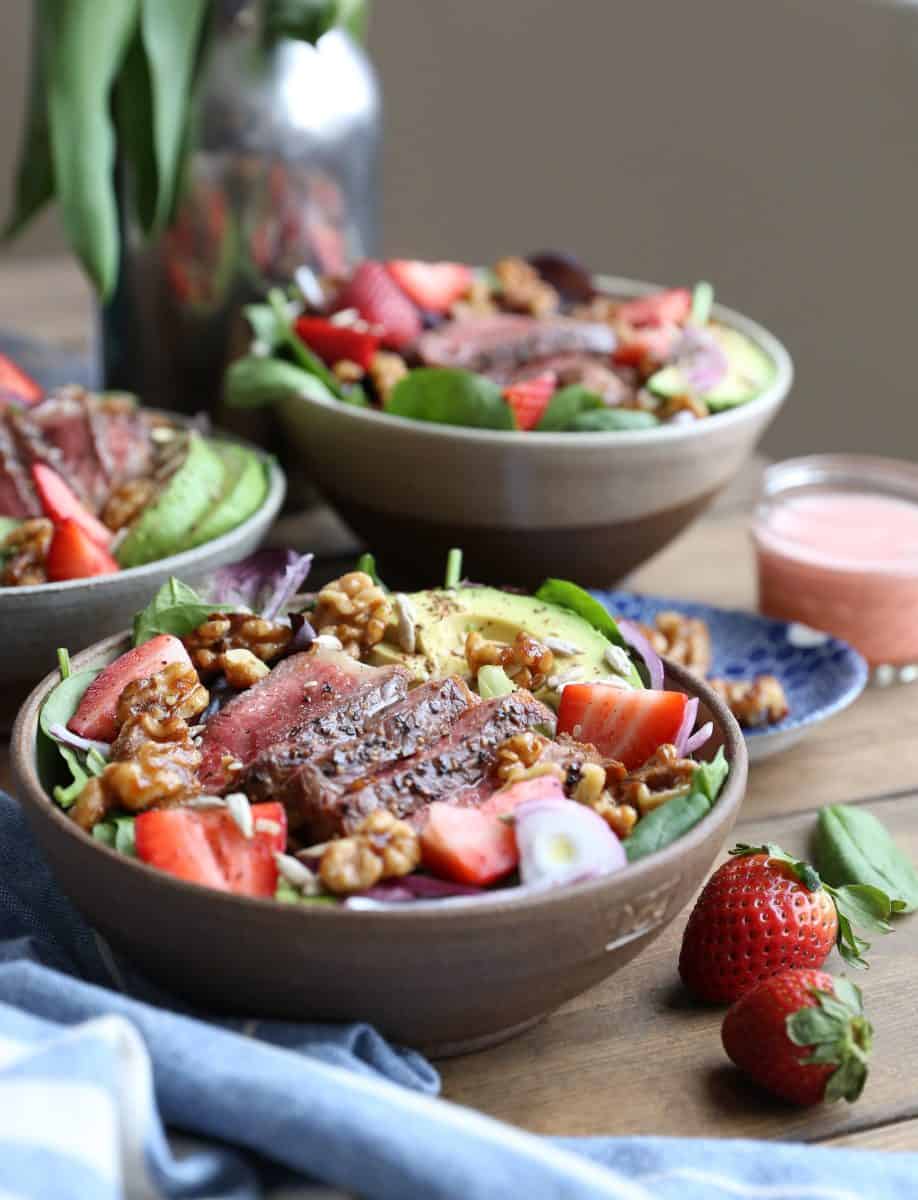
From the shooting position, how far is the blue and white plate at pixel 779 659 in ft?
5.60

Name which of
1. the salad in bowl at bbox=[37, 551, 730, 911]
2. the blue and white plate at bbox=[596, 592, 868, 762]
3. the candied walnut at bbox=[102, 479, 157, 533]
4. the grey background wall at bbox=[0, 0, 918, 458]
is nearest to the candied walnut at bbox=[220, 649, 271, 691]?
the salad in bowl at bbox=[37, 551, 730, 911]

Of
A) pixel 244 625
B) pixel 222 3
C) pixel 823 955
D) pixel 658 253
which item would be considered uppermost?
pixel 222 3

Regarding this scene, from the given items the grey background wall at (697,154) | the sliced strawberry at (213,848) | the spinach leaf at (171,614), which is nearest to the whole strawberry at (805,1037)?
the sliced strawberry at (213,848)

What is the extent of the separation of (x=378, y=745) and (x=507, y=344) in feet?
3.03

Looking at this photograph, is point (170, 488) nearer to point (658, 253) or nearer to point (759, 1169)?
point (759, 1169)

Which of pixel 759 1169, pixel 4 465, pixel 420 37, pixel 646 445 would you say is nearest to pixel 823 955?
pixel 759 1169

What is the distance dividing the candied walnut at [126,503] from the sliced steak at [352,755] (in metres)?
0.59

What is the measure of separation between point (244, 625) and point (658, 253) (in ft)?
9.70

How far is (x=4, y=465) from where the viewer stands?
1.82 m

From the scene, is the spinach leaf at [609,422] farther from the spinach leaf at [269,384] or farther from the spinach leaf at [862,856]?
the spinach leaf at [862,856]

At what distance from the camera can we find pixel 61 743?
4.30 feet

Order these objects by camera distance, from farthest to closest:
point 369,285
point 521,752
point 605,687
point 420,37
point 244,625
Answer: point 420,37
point 369,285
point 244,625
point 605,687
point 521,752

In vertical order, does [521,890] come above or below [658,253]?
above

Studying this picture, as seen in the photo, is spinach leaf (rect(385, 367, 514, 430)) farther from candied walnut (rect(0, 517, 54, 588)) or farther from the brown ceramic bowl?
the brown ceramic bowl
